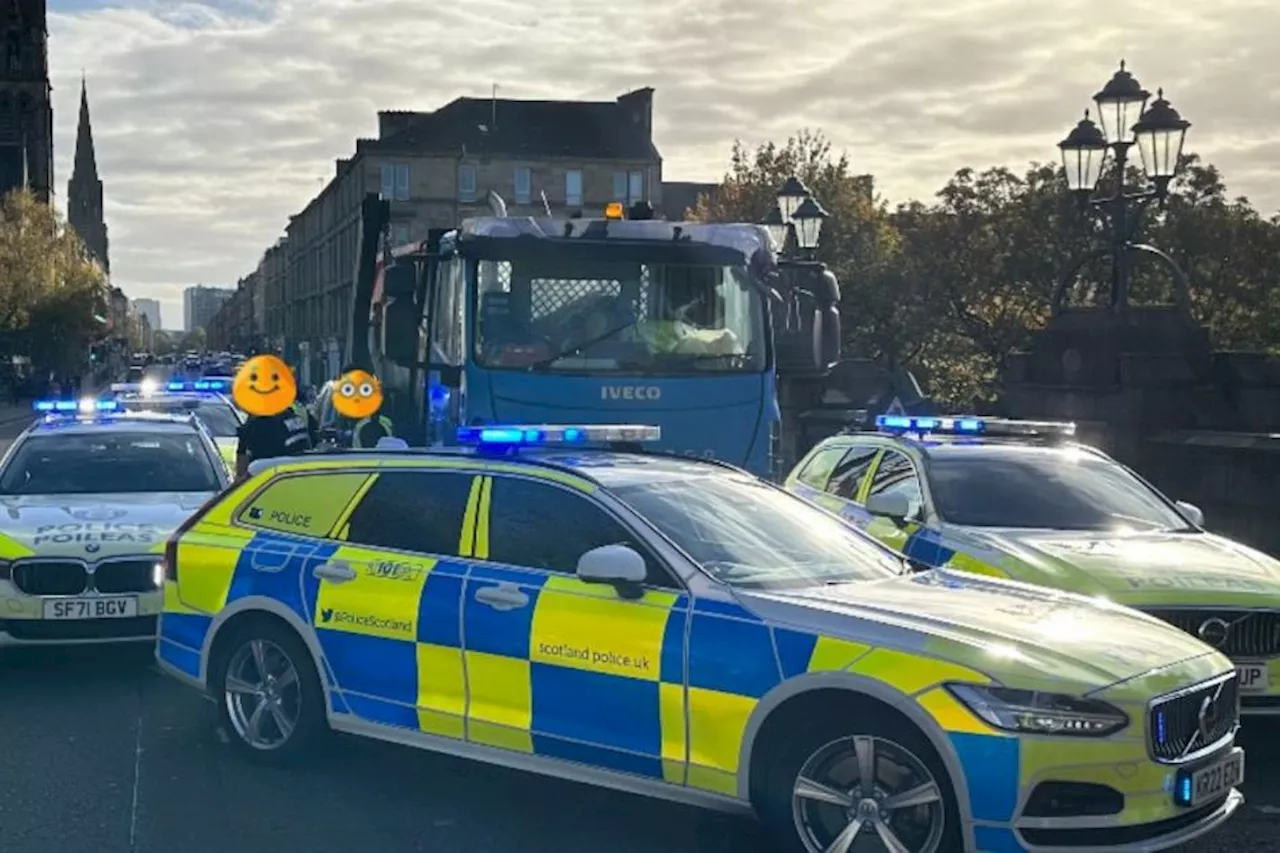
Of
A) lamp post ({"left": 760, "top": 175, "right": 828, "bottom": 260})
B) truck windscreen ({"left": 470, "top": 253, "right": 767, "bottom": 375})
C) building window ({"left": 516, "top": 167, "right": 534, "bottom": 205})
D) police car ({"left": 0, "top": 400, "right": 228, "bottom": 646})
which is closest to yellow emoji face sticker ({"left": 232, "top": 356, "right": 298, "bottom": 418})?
police car ({"left": 0, "top": 400, "right": 228, "bottom": 646})

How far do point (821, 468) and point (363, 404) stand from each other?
397 cm

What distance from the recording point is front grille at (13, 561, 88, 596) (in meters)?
8.36

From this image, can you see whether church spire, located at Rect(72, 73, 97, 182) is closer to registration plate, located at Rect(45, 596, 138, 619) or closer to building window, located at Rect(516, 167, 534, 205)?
building window, located at Rect(516, 167, 534, 205)

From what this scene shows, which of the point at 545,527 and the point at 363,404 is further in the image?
the point at 363,404

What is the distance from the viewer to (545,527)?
6043mm

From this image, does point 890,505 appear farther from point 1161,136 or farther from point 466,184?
point 466,184

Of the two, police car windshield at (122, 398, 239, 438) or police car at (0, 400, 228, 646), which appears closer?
police car at (0, 400, 228, 646)

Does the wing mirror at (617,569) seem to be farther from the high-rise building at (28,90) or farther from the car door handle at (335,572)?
the high-rise building at (28,90)

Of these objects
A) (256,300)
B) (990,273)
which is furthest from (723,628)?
(256,300)

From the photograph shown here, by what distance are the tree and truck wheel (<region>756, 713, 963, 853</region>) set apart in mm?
67404

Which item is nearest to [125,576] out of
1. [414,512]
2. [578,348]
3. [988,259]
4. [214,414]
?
[414,512]

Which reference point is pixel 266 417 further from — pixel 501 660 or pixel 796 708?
pixel 796 708

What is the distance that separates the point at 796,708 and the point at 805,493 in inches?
215

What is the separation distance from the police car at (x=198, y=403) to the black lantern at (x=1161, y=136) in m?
9.59
